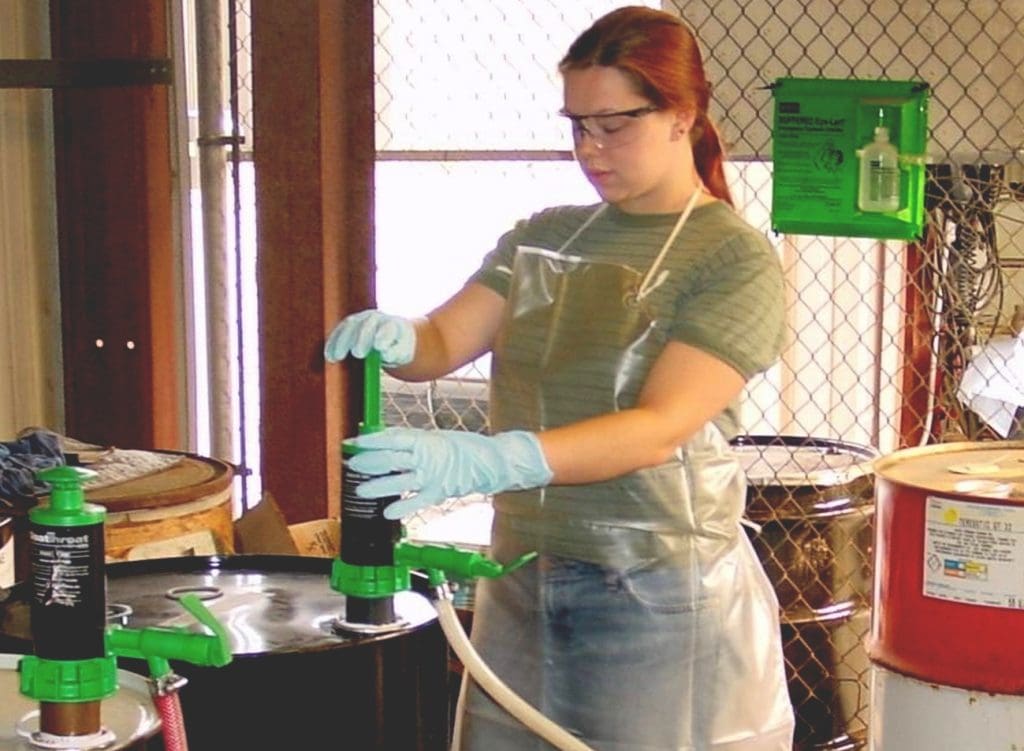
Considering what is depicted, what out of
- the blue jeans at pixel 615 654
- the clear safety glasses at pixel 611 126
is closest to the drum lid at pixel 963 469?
the blue jeans at pixel 615 654

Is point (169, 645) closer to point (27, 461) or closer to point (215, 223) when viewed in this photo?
point (27, 461)

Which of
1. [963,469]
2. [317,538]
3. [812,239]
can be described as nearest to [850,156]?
[963,469]

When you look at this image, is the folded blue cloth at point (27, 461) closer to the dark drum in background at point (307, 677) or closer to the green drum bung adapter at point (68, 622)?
the dark drum in background at point (307, 677)

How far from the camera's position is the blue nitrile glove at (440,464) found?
1479 millimetres

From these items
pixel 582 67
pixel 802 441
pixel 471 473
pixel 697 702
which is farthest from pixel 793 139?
pixel 471 473

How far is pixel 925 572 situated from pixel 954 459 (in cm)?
30

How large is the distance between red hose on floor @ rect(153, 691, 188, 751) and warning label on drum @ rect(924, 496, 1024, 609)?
137 cm

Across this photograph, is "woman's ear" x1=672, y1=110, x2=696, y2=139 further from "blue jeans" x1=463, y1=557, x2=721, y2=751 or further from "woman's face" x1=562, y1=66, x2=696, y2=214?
"blue jeans" x1=463, y1=557, x2=721, y2=751

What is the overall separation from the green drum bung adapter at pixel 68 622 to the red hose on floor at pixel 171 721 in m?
0.05

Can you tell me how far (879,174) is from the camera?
2979 mm

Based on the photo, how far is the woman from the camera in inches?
73.3

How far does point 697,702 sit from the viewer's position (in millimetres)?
1915

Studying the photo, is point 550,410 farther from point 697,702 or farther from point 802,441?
point 802,441

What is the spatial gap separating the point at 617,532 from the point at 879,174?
1379 mm
